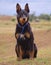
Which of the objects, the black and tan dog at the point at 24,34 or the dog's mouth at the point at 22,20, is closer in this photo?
the dog's mouth at the point at 22,20

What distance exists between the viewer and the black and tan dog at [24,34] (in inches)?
426

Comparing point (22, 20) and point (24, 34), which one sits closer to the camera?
point (22, 20)

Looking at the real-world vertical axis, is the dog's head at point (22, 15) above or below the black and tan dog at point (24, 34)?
above

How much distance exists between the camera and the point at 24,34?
1093 centimetres

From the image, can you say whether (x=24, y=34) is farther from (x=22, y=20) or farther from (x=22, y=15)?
(x=22, y=15)

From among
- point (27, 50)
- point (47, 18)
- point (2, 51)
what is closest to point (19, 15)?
point (27, 50)

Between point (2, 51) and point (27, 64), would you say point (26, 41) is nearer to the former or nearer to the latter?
point (27, 64)

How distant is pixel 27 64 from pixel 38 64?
0.37 m

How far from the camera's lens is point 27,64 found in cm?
1077

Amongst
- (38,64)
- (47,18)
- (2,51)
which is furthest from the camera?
(47,18)

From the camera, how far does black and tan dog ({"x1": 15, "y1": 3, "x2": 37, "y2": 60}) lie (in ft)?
35.5

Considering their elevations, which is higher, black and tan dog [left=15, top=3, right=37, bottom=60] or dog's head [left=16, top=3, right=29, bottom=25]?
dog's head [left=16, top=3, right=29, bottom=25]

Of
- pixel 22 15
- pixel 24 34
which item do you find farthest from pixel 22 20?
pixel 24 34

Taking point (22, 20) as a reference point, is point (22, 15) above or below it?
above
